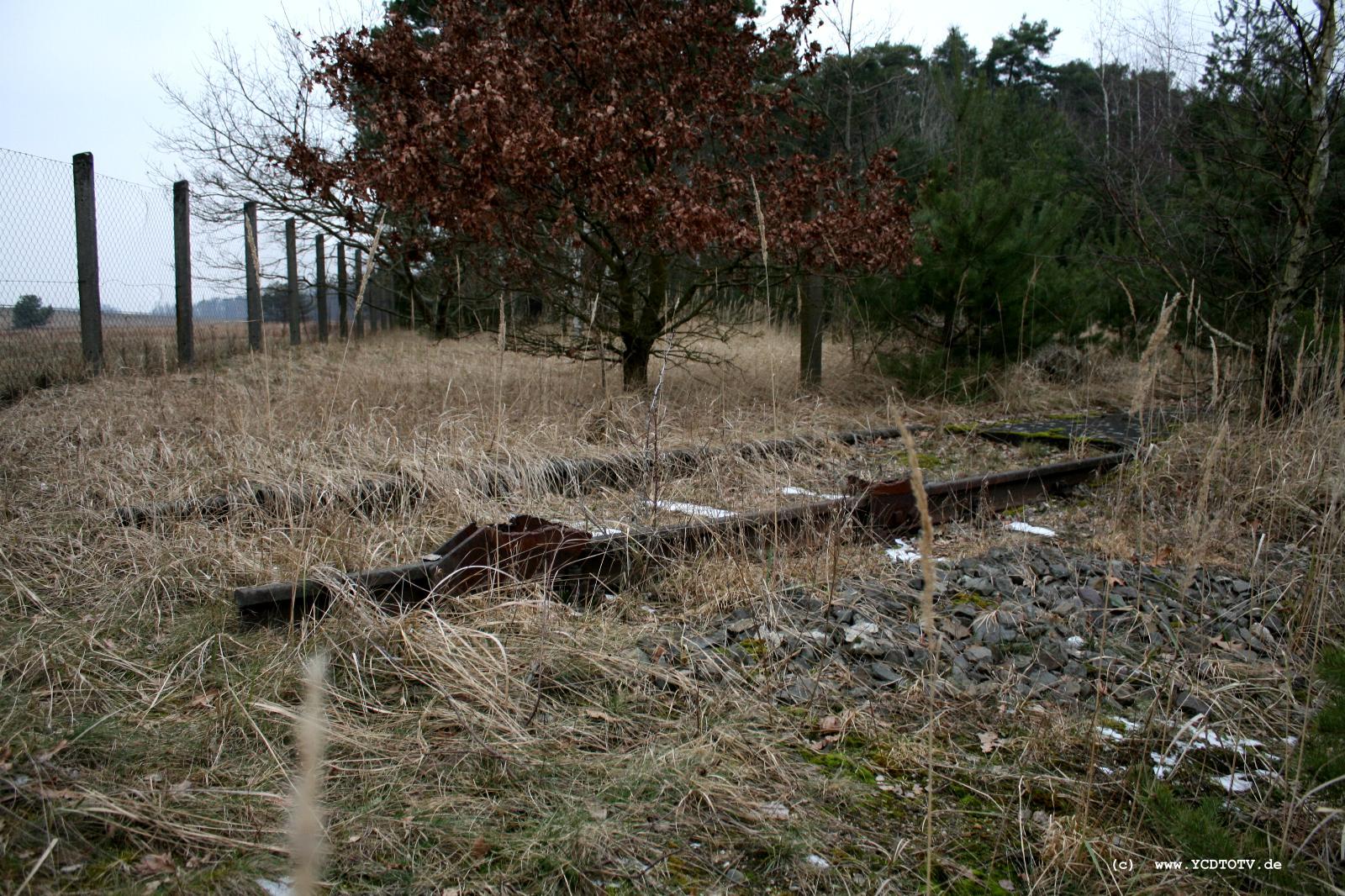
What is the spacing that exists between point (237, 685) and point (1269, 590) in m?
3.40

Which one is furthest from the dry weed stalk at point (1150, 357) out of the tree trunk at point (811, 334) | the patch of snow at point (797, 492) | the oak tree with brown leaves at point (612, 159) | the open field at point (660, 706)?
the tree trunk at point (811, 334)

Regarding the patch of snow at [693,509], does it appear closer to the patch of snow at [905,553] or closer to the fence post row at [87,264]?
the patch of snow at [905,553]

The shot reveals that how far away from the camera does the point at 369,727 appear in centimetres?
225

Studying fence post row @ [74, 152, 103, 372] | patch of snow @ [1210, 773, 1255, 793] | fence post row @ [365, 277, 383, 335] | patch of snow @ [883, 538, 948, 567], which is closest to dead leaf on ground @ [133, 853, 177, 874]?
patch of snow @ [1210, 773, 1255, 793]

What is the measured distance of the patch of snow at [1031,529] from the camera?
4367mm

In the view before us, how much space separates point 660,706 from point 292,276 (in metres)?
12.7

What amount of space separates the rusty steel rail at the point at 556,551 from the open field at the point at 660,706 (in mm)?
100

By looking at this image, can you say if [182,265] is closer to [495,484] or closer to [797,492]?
[495,484]

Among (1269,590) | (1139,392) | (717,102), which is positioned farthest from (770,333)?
(1139,392)

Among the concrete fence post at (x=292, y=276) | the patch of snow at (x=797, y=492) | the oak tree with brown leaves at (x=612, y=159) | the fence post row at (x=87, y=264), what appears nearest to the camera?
the patch of snow at (x=797, y=492)

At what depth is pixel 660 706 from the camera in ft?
8.12

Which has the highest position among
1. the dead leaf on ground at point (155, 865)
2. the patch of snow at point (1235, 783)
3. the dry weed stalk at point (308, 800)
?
the dry weed stalk at point (308, 800)

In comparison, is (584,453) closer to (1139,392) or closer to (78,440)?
(78,440)

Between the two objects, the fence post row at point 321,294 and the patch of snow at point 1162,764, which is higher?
the fence post row at point 321,294
